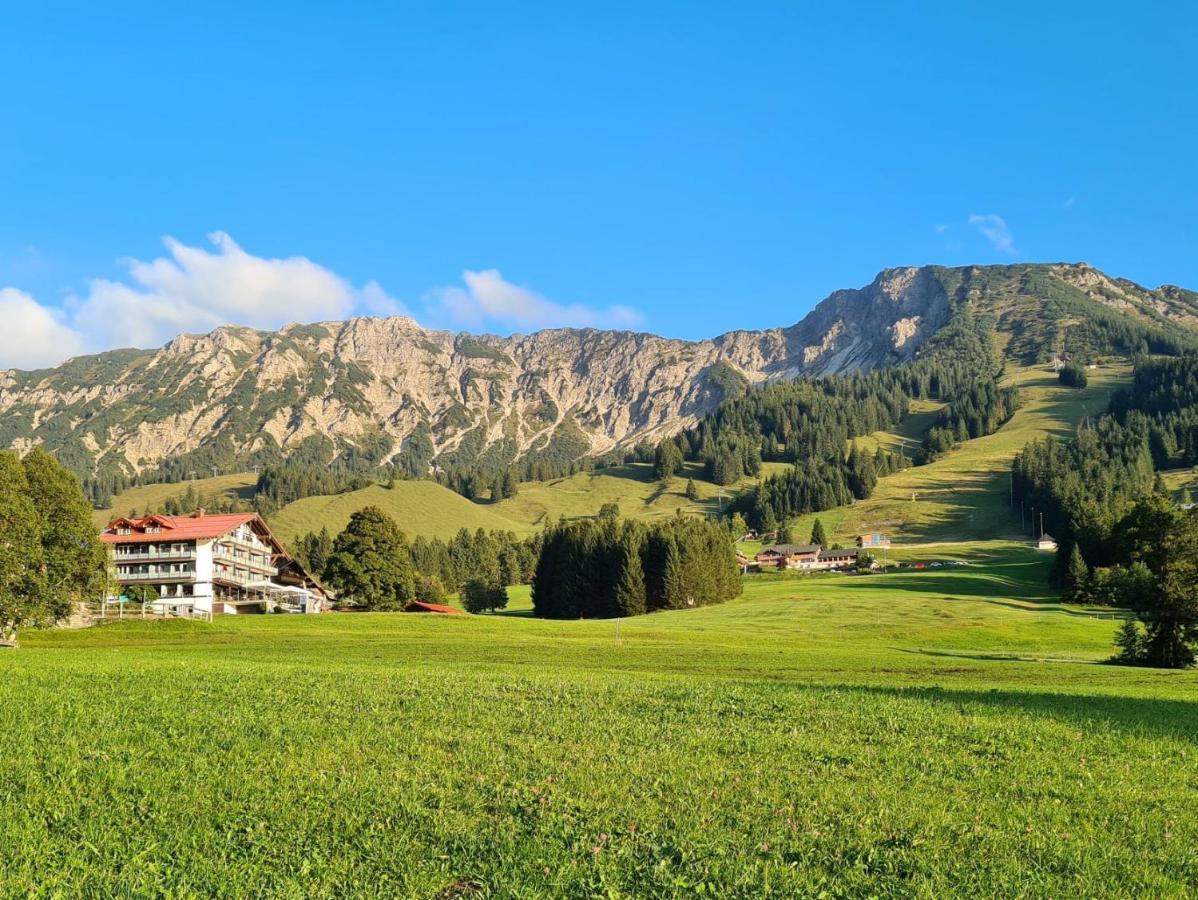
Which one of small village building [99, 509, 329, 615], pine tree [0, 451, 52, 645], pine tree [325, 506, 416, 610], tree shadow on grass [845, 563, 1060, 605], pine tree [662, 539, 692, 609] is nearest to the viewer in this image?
pine tree [0, 451, 52, 645]

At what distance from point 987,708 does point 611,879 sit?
17977mm

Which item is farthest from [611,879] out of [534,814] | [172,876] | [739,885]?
[172,876]

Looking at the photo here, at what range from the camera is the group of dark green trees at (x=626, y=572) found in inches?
5364

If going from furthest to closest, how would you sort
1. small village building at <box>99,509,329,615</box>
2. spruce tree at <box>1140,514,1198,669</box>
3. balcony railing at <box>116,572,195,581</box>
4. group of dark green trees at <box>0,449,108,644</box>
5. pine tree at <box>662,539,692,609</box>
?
pine tree at <box>662,539,692,609</box>
balcony railing at <box>116,572,195,581</box>
small village building at <box>99,509,329,615</box>
spruce tree at <box>1140,514,1198,669</box>
group of dark green trees at <box>0,449,108,644</box>

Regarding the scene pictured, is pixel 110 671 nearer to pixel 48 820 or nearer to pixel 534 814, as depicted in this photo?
pixel 48 820

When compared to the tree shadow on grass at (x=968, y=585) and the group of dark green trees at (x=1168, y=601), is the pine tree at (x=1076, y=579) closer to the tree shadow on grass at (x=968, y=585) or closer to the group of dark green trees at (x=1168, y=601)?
the tree shadow on grass at (x=968, y=585)

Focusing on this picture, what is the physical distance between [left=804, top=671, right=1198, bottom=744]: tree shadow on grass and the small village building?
97.2m

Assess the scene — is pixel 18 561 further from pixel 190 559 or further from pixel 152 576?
pixel 152 576

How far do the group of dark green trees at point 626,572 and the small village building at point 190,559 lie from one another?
42056 millimetres

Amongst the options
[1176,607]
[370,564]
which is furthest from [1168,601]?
[370,564]

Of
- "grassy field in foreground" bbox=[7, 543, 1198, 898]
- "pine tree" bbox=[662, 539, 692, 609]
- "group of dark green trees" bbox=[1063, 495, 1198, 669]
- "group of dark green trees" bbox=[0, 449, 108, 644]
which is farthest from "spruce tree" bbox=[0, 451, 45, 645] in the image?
"pine tree" bbox=[662, 539, 692, 609]

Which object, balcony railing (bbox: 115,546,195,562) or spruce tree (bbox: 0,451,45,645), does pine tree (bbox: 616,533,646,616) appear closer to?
balcony railing (bbox: 115,546,195,562)

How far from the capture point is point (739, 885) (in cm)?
1091

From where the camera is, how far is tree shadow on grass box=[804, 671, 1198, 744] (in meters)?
22.7
